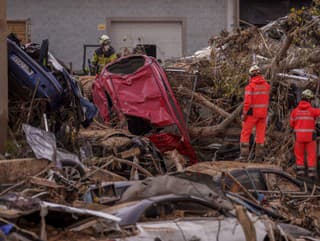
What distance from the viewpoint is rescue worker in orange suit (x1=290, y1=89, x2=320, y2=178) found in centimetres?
1521

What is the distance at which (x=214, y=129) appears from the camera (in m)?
16.6

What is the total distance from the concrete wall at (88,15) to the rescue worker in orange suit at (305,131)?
10.00 meters

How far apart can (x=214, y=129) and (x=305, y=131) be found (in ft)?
6.94

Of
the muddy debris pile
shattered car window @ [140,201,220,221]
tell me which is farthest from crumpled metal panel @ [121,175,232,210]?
the muddy debris pile

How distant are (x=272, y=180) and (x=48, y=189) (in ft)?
11.5

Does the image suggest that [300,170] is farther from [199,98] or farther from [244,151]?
[199,98]

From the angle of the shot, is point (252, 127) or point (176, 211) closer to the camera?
point (176, 211)

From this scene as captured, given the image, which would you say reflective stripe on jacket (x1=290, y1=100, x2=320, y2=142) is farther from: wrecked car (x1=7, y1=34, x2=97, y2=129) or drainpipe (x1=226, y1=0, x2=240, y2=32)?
drainpipe (x1=226, y1=0, x2=240, y2=32)

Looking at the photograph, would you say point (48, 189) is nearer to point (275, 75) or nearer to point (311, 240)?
point (311, 240)

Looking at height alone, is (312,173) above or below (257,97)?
below

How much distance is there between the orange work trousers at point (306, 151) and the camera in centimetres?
1531

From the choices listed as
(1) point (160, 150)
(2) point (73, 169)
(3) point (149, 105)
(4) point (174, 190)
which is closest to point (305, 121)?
(1) point (160, 150)

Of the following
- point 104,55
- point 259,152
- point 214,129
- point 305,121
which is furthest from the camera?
point 104,55

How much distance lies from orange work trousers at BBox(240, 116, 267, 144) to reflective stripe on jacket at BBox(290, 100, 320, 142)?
0.64 meters
